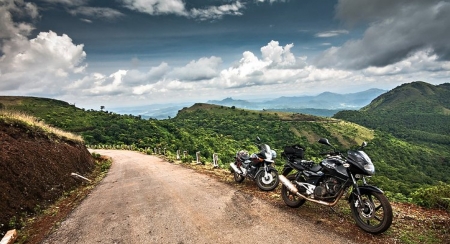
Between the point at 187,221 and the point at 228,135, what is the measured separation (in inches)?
4139

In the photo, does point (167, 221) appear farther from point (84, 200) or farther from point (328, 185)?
point (84, 200)

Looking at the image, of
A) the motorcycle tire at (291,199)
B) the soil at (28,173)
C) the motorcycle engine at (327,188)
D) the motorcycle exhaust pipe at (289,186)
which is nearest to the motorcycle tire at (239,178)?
the motorcycle tire at (291,199)

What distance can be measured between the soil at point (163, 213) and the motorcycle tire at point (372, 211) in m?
0.17

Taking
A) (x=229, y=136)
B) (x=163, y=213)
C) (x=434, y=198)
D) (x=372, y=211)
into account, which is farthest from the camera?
(x=229, y=136)

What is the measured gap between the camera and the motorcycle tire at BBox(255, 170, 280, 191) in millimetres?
9227

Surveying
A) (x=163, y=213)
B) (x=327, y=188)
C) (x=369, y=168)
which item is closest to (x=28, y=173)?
(x=163, y=213)

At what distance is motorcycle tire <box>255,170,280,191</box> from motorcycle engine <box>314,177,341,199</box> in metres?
2.65

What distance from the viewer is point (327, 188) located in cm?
643

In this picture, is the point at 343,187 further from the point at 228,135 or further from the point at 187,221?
the point at 228,135

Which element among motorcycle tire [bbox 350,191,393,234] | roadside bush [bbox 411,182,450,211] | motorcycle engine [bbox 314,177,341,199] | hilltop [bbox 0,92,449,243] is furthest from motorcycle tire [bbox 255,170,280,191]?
roadside bush [bbox 411,182,450,211]

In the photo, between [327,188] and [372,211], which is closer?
[372,211]

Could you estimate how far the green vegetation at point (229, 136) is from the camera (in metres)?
61.8

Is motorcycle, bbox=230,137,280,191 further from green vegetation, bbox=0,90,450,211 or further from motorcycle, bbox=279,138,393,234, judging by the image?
green vegetation, bbox=0,90,450,211

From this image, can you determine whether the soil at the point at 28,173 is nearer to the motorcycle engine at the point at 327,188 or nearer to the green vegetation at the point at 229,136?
the motorcycle engine at the point at 327,188
